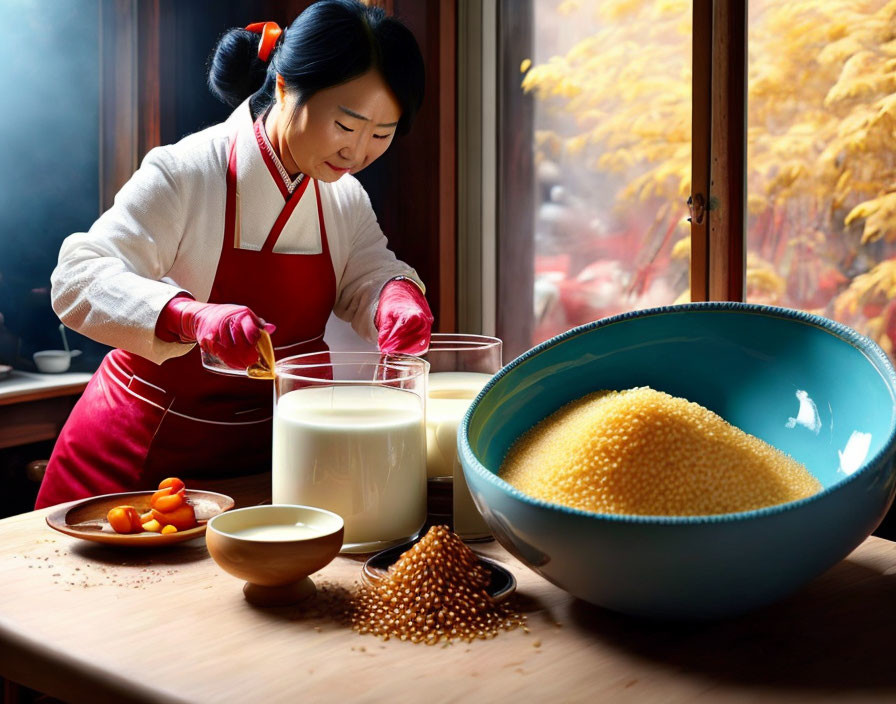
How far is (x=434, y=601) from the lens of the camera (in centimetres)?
88

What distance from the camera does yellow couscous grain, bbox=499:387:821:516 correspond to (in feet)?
2.71

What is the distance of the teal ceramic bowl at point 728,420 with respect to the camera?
753mm

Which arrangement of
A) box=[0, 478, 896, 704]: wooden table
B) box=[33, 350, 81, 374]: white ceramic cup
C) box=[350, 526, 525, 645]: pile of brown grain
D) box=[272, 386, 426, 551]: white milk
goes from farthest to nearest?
box=[33, 350, 81, 374]: white ceramic cup < box=[272, 386, 426, 551]: white milk < box=[350, 526, 525, 645]: pile of brown grain < box=[0, 478, 896, 704]: wooden table

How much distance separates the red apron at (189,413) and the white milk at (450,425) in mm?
508

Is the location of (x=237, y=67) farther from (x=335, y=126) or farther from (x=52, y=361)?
(x=52, y=361)

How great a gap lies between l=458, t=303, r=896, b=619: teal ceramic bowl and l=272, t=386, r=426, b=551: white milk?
0.11 metres

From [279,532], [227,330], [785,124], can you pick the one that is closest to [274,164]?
[227,330]

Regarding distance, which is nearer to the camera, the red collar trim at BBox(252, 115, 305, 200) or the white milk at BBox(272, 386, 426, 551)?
the white milk at BBox(272, 386, 426, 551)

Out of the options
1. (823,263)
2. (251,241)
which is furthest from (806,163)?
(251,241)

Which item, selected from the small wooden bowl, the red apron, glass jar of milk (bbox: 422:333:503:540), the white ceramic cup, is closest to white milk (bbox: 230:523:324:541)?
the small wooden bowl

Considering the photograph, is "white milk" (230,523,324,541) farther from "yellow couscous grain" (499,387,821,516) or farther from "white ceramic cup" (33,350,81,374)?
"white ceramic cup" (33,350,81,374)

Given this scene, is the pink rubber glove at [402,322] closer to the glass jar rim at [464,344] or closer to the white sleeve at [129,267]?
the glass jar rim at [464,344]

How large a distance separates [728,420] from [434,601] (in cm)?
42

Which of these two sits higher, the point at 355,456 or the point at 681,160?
the point at 681,160
